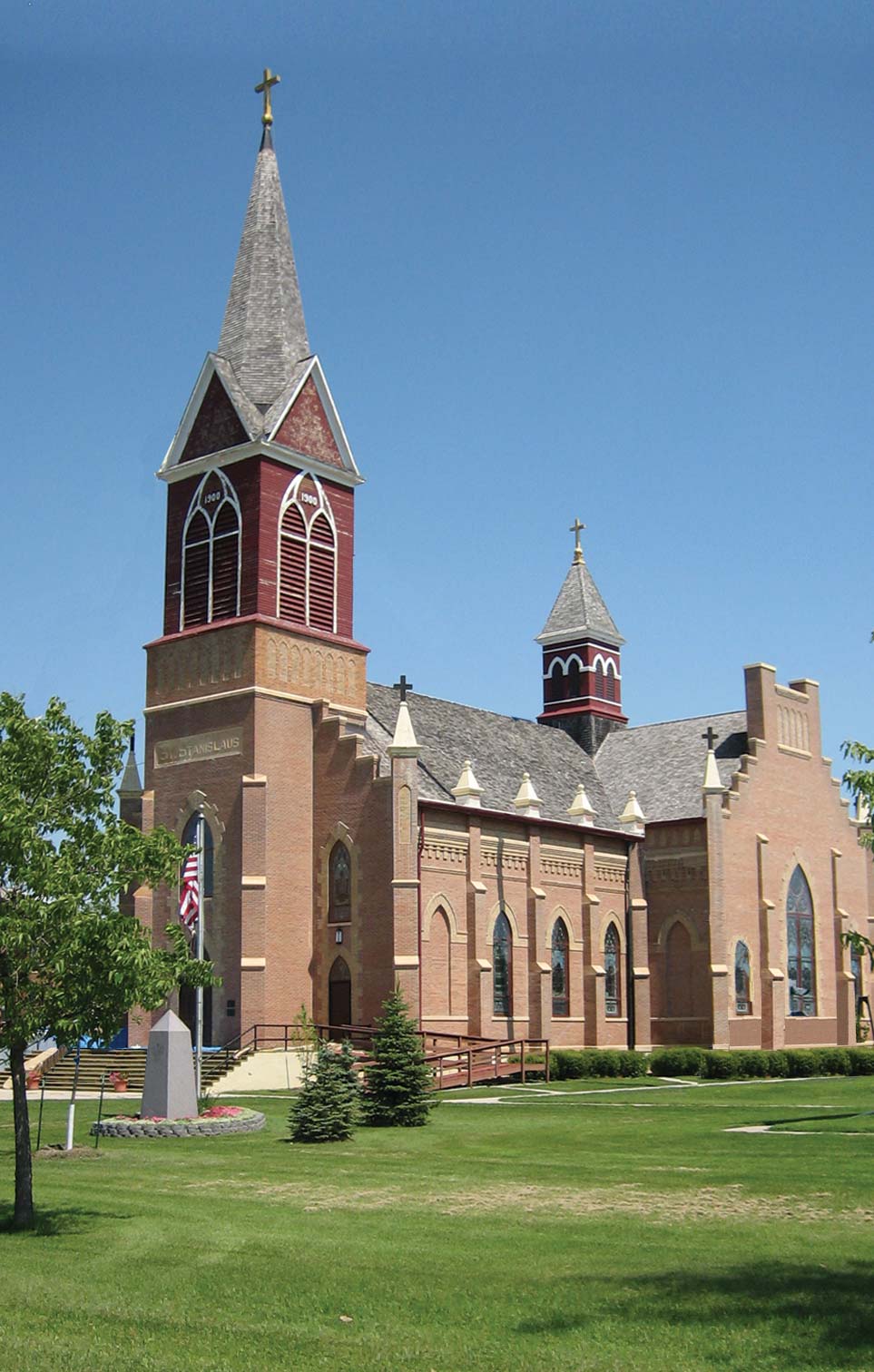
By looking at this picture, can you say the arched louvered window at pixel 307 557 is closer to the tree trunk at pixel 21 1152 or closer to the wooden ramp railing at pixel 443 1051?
the wooden ramp railing at pixel 443 1051

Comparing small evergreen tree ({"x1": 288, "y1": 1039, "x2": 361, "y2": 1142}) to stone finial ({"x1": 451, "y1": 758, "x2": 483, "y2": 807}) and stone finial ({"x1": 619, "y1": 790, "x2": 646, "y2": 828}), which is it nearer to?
stone finial ({"x1": 451, "y1": 758, "x2": 483, "y2": 807})

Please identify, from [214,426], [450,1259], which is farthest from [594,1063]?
[450,1259]

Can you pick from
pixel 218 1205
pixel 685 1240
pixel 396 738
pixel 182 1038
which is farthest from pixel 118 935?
pixel 396 738

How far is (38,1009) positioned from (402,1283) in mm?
5542

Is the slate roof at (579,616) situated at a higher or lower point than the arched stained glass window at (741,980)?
higher

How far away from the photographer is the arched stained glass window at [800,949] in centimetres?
5906

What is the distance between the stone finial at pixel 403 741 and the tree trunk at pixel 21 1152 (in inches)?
1129

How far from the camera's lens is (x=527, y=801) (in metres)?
51.4

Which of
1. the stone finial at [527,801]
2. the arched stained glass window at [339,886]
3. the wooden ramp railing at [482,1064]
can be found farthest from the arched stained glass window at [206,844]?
the stone finial at [527,801]

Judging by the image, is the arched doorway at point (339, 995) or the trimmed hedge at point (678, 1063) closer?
the arched doorway at point (339, 995)

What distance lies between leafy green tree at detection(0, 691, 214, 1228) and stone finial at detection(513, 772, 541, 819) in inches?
1356

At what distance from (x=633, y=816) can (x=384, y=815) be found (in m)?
14.4

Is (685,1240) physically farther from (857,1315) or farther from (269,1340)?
(269,1340)

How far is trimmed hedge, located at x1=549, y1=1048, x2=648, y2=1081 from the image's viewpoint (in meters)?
43.7
